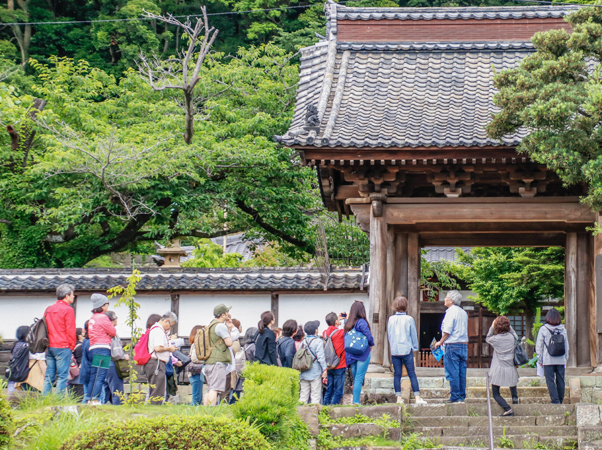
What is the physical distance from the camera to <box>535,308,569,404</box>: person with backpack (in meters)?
9.81

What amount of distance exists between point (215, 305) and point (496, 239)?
647 cm

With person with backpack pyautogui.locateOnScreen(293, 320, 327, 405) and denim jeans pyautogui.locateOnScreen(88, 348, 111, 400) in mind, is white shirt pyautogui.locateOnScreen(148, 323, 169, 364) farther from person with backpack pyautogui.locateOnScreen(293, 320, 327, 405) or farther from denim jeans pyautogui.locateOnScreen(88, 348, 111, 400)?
person with backpack pyautogui.locateOnScreen(293, 320, 327, 405)

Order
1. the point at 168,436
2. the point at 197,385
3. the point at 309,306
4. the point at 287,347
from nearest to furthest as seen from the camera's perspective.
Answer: the point at 168,436
the point at 287,347
the point at 197,385
the point at 309,306

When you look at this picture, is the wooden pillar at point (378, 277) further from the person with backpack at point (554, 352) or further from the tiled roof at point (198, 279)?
the tiled roof at point (198, 279)

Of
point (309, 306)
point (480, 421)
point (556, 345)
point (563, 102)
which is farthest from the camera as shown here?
point (309, 306)

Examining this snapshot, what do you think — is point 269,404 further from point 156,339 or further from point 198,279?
point 198,279

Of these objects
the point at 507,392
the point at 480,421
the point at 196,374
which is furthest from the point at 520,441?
the point at 196,374

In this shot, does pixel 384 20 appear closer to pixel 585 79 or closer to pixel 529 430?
pixel 585 79

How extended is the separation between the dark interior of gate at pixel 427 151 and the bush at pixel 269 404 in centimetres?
406

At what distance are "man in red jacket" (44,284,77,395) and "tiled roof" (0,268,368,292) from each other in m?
6.23

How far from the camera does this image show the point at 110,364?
33.6 feet

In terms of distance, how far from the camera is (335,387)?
10.6 meters

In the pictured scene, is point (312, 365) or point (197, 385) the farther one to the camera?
point (197, 385)

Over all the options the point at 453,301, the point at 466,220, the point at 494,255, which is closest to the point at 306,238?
the point at 494,255
